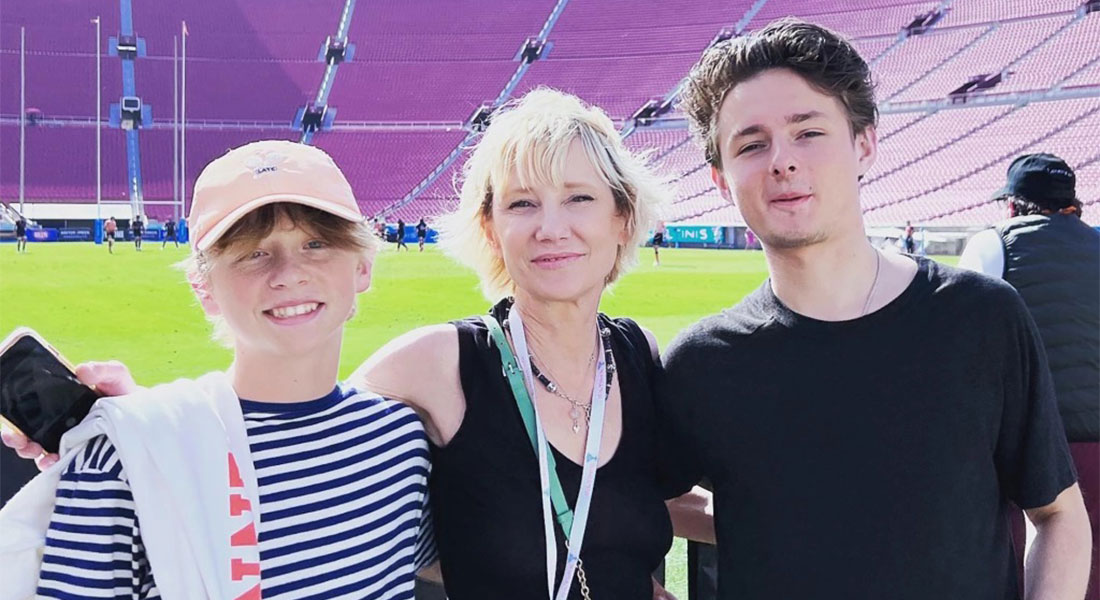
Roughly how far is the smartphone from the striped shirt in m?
0.11

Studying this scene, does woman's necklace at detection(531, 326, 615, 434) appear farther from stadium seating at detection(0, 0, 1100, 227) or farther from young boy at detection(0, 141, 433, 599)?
stadium seating at detection(0, 0, 1100, 227)

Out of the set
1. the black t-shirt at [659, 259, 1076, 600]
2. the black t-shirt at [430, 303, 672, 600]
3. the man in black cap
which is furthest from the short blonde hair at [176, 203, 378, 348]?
the man in black cap

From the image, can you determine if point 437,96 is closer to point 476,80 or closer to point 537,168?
point 476,80

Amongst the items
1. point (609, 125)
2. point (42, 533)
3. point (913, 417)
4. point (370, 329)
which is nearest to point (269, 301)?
point (42, 533)

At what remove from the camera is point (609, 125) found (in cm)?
229

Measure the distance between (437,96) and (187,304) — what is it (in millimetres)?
35100

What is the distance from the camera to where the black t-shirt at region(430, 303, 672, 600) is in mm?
2031

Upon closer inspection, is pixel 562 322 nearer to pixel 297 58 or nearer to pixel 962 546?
pixel 962 546

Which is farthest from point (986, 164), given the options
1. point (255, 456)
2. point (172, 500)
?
point (172, 500)

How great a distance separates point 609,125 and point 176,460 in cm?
126

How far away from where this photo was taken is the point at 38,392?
1697 millimetres

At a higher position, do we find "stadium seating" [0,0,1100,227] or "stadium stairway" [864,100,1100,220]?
"stadium seating" [0,0,1100,227]

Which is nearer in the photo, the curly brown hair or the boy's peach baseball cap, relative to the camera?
the boy's peach baseball cap

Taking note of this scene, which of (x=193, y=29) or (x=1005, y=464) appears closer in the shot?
(x=1005, y=464)
